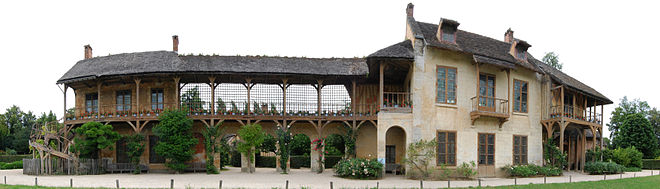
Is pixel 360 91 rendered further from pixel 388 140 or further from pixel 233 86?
pixel 233 86

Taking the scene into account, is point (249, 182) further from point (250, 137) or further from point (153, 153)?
point (153, 153)

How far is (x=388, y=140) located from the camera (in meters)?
25.9

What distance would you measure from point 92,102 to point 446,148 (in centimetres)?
2006

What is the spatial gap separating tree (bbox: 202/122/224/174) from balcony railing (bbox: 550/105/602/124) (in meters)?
17.4

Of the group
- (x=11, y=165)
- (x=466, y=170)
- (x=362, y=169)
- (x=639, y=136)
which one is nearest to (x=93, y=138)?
(x=11, y=165)

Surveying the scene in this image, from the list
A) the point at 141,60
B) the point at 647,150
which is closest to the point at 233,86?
the point at 141,60

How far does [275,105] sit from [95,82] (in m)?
10.3

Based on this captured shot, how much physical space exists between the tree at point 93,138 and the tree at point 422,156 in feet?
48.6

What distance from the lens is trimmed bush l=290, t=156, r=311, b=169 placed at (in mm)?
32750

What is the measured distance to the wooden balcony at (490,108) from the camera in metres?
22.7

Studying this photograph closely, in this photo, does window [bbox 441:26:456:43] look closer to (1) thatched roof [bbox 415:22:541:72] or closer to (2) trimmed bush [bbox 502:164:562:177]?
(1) thatched roof [bbox 415:22:541:72]

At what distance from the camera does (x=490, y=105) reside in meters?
23.9

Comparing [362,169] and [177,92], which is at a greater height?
[177,92]

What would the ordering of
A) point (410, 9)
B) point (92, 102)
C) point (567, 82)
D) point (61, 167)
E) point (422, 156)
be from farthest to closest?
1. point (92, 102)
2. point (567, 82)
3. point (410, 9)
4. point (61, 167)
5. point (422, 156)
